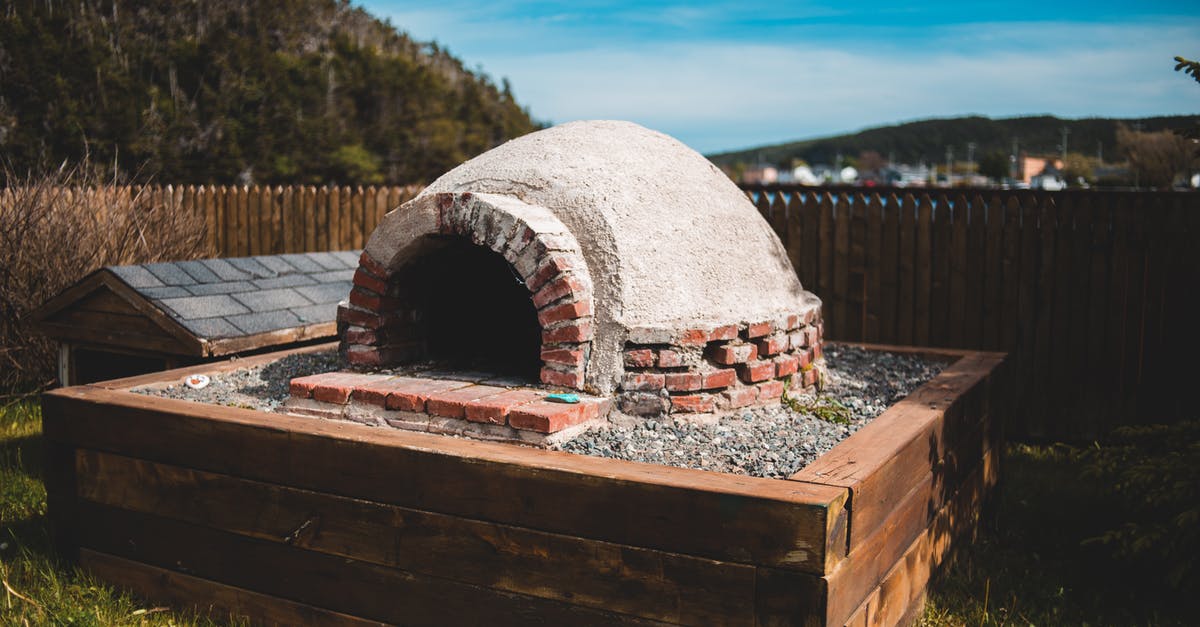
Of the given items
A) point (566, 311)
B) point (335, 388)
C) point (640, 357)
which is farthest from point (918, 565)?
point (335, 388)

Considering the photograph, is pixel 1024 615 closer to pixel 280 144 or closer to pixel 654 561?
pixel 654 561

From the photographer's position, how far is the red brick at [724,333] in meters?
3.95

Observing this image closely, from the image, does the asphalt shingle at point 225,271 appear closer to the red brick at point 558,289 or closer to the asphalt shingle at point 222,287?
the asphalt shingle at point 222,287

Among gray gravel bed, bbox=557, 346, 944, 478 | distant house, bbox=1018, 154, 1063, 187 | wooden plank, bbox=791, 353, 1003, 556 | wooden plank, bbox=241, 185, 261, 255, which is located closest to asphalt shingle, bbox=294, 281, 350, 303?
gray gravel bed, bbox=557, 346, 944, 478

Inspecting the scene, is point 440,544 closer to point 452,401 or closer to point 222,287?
point 452,401

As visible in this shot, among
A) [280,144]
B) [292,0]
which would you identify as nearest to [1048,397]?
[280,144]

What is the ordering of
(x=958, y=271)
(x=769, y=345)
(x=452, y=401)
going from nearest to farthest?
(x=452, y=401), (x=769, y=345), (x=958, y=271)

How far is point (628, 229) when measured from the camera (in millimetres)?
4066

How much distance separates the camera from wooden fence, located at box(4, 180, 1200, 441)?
6.71m

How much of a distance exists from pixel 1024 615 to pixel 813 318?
65.0 inches

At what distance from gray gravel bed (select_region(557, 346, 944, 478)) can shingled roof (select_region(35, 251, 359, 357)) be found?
2607 millimetres

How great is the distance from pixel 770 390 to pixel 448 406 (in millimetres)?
1482

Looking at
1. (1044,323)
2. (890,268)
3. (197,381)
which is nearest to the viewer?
(197,381)

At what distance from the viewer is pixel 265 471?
3559mm
